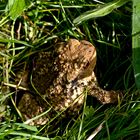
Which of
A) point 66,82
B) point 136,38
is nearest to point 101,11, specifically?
point 136,38

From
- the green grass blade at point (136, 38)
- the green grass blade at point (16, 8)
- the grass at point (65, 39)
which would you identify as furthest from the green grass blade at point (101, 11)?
the green grass blade at point (16, 8)

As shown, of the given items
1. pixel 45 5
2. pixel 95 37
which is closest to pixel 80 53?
pixel 95 37

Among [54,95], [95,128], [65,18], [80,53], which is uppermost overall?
[65,18]

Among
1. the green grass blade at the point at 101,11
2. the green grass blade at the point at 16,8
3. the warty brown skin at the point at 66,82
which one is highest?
the green grass blade at the point at 16,8

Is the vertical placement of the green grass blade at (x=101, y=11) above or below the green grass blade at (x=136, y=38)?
above

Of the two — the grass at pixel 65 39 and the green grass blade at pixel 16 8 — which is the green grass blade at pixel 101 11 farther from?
the green grass blade at pixel 16 8

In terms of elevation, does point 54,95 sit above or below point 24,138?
above

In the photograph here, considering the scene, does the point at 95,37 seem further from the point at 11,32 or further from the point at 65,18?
the point at 11,32
